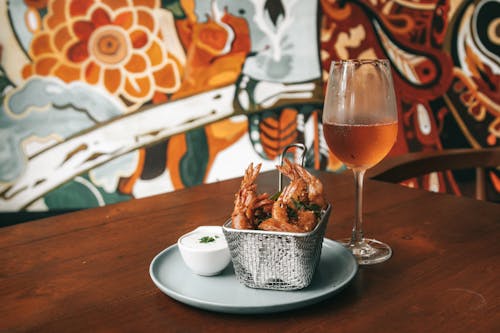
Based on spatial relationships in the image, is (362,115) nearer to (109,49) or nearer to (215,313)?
(215,313)

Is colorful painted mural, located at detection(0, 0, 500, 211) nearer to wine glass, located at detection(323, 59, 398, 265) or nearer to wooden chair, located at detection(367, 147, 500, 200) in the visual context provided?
wooden chair, located at detection(367, 147, 500, 200)

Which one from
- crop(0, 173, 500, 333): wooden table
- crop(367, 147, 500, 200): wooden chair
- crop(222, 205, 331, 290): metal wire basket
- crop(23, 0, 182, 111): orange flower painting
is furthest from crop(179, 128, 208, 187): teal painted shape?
crop(222, 205, 331, 290): metal wire basket

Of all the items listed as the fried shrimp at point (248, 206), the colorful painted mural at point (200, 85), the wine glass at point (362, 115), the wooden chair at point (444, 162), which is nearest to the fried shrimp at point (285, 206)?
the fried shrimp at point (248, 206)

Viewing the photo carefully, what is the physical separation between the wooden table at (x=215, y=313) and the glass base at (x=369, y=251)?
0.04ft

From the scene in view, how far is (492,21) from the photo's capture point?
2.02m

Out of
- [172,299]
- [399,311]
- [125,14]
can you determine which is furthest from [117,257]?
[125,14]

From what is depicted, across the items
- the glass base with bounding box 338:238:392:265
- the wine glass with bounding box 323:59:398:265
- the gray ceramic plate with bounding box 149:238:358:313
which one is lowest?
the glass base with bounding box 338:238:392:265

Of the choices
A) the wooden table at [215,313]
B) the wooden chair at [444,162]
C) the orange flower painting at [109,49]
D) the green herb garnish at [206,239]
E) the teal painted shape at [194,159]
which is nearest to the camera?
the wooden table at [215,313]

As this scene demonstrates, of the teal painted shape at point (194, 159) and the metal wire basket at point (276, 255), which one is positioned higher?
the metal wire basket at point (276, 255)

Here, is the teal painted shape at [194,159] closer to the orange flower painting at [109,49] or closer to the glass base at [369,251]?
the orange flower painting at [109,49]

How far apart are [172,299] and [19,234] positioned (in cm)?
35

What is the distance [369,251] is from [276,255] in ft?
0.62

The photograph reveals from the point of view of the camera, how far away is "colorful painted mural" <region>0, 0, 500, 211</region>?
1875mm

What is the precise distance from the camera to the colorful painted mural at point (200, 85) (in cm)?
188
